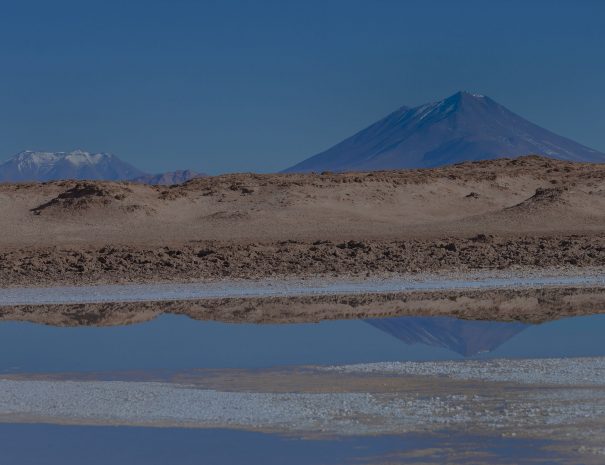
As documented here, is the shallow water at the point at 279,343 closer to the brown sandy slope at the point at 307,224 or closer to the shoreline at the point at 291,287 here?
the shoreline at the point at 291,287

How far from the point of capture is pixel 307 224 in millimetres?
35906

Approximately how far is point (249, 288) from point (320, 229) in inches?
527

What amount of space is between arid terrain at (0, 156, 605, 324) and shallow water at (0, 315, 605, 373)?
1102 mm

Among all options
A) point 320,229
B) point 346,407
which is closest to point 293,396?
point 346,407

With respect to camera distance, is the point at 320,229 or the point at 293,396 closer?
the point at 293,396

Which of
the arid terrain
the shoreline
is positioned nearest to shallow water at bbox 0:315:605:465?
the arid terrain

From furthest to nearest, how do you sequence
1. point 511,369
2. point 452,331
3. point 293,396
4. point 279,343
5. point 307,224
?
point 307,224, point 452,331, point 279,343, point 511,369, point 293,396

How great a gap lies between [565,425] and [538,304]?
8850mm

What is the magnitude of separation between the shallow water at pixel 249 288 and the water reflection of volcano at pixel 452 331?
14.7 feet

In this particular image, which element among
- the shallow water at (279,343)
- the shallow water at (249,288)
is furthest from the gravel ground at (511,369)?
the shallow water at (249,288)

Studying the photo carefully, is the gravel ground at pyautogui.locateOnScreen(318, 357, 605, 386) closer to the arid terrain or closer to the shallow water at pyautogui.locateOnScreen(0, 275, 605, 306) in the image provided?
the arid terrain

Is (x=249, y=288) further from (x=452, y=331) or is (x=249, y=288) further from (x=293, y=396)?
→ (x=293, y=396)

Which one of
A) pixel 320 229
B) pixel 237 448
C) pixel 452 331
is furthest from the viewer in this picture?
pixel 320 229

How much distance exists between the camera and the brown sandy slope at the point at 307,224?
24562 millimetres
